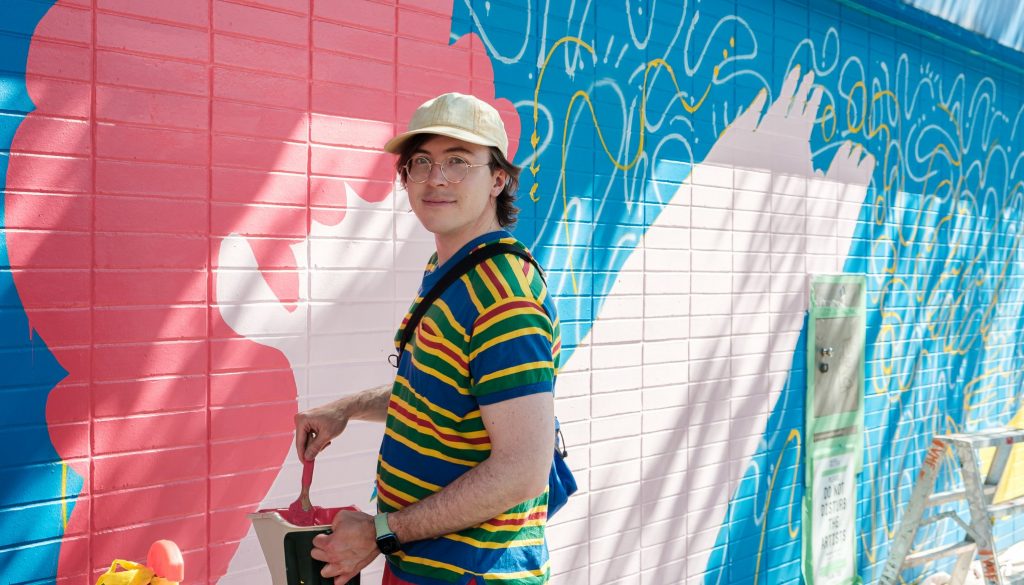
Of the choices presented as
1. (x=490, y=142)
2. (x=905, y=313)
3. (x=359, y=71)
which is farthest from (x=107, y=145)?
(x=905, y=313)

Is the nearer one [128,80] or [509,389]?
[509,389]

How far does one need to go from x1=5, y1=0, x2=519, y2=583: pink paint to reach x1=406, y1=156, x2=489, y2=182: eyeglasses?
82 cm

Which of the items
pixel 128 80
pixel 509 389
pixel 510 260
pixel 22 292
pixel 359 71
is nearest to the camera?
pixel 509 389

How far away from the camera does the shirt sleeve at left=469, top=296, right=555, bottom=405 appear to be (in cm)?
193

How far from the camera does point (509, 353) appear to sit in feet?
6.33

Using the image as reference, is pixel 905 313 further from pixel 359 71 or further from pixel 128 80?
pixel 128 80

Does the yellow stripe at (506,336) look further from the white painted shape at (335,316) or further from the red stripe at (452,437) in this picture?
the white painted shape at (335,316)

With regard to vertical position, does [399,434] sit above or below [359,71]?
below

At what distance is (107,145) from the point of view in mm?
2549

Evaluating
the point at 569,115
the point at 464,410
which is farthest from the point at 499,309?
the point at 569,115

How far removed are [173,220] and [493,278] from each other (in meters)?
1.18

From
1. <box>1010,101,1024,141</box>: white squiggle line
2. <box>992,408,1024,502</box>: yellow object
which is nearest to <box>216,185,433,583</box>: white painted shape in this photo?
<box>1010,101,1024,141</box>: white squiggle line

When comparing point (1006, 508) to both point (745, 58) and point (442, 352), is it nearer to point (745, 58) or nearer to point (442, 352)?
point (745, 58)

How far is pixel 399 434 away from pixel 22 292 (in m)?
1.10
